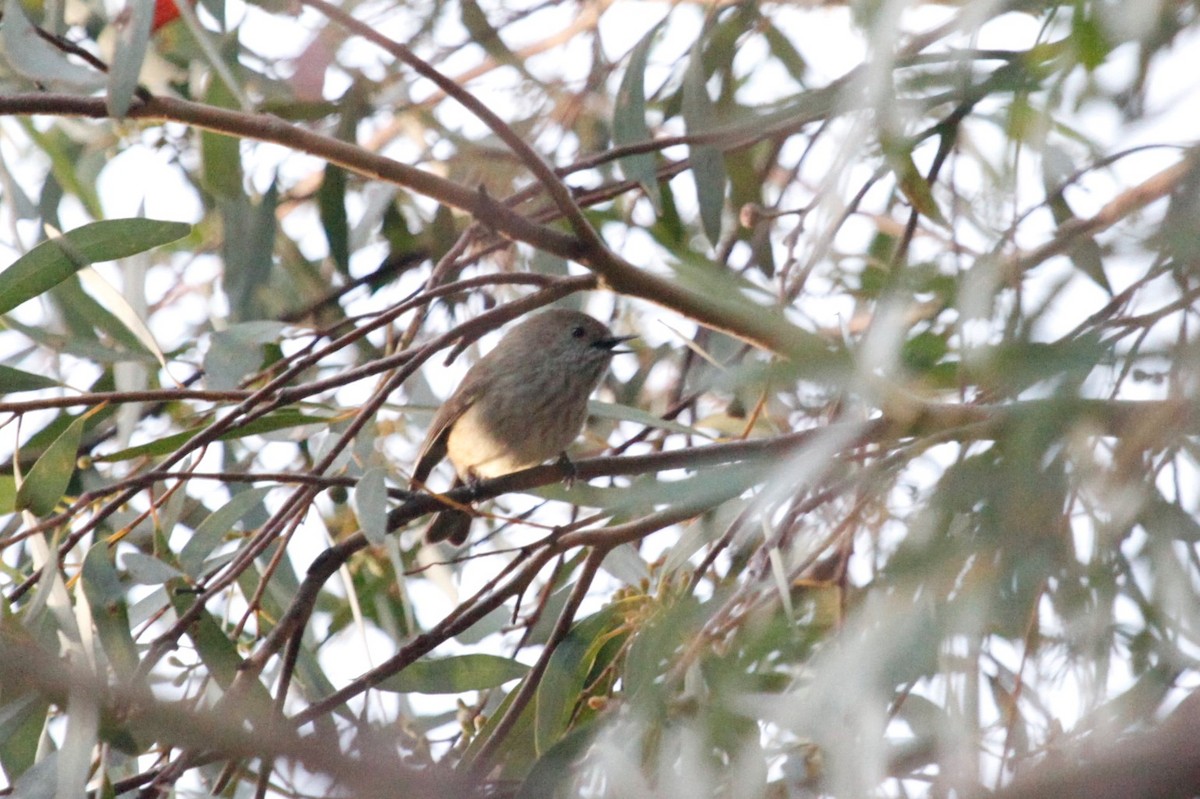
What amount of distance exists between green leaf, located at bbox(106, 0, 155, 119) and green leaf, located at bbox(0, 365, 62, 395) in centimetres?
77

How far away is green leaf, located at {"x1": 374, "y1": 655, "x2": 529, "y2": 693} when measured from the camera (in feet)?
9.57

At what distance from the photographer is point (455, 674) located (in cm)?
295

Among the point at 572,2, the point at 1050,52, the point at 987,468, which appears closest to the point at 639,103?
the point at 572,2

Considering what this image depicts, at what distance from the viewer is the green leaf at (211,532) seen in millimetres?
2865

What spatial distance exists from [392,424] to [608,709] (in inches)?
65.2

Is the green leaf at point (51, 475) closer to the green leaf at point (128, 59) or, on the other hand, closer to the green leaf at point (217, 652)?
the green leaf at point (217, 652)

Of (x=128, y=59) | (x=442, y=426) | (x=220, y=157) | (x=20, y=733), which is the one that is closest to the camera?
(x=128, y=59)

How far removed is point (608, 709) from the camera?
246cm

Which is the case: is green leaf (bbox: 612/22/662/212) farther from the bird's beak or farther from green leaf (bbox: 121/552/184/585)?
green leaf (bbox: 121/552/184/585)

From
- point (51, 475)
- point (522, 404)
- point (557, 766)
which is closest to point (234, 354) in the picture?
point (51, 475)

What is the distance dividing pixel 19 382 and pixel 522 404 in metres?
1.86

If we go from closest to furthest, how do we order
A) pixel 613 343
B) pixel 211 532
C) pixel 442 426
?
pixel 211 532 → pixel 442 426 → pixel 613 343

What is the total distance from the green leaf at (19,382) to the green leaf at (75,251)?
0.19 m

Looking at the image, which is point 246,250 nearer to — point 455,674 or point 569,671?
point 455,674
